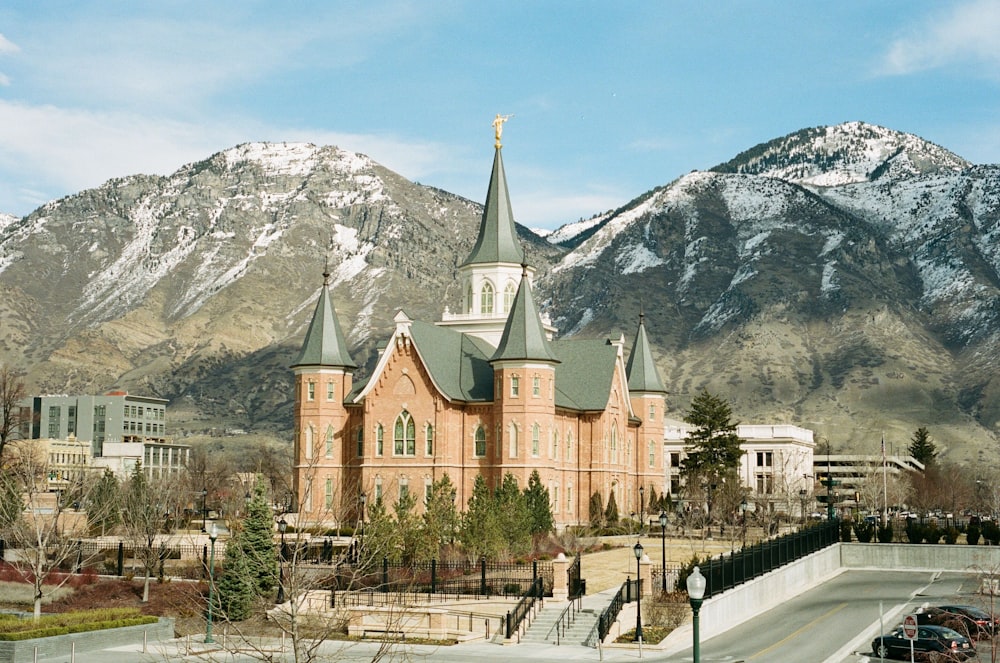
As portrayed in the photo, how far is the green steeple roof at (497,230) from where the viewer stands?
88.5 metres

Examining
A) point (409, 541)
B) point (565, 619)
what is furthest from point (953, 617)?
point (409, 541)

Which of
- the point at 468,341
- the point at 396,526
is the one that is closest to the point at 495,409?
the point at 468,341

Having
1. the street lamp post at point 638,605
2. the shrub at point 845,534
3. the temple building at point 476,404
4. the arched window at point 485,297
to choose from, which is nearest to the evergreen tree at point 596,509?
the temple building at point 476,404

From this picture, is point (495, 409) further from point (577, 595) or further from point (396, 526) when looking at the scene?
point (577, 595)

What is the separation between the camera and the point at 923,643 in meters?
40.8

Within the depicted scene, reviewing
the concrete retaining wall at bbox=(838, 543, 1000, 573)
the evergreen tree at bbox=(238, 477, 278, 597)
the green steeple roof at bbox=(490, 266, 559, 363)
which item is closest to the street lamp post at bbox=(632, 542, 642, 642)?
the evergreen tree at bbox=(238, 477, 278, 597)

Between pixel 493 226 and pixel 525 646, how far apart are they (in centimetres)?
4948

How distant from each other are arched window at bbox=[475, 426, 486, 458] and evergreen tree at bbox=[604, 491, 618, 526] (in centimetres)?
1054

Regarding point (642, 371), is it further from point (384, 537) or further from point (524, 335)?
point (384, 537)

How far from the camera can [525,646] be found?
43.6 meters

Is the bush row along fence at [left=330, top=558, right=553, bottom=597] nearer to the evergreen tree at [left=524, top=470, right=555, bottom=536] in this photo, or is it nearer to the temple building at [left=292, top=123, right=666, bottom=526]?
the evergreen tree at [left=524, top=470, right=555, bottom=536]

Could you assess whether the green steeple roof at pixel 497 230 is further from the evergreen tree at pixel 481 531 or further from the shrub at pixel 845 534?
the evergreen tree at pixel 481 531

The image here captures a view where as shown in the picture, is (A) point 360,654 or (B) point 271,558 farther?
(B) point 271,558

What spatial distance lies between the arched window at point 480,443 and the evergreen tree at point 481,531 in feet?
59.8
